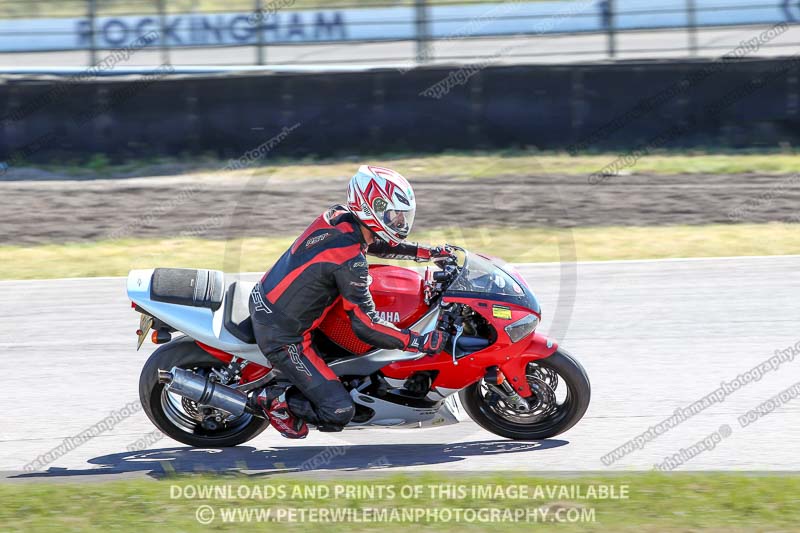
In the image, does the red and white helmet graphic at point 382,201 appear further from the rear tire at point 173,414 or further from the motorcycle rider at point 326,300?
the rear tire at point 173,414

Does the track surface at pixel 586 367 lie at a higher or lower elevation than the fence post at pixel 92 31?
lower

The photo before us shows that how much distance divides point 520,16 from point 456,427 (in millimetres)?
13369

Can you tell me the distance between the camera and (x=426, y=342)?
625cm

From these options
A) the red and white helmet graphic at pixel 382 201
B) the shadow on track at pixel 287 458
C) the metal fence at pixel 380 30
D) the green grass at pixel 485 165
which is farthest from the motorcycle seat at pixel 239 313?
the metal fence at pixel 380 30

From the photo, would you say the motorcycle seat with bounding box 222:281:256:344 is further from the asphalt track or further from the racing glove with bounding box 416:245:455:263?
the asphalt track

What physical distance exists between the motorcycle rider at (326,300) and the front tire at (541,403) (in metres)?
0.67

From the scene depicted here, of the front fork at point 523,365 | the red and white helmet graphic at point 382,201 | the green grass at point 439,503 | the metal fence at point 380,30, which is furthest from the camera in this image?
the metal fence at point 380,30

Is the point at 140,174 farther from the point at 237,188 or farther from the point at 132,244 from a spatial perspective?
the point at 132,244

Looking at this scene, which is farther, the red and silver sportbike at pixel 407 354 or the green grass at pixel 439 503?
the red and silver sportbike at pixel 407 354

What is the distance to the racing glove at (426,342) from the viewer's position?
6.25 metres

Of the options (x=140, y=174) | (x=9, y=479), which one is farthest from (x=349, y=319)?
(x=140, y=174)

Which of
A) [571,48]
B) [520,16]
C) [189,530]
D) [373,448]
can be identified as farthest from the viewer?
[520,16]

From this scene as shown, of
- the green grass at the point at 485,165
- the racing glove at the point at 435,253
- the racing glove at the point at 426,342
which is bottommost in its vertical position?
the green grass at the point at 485,165

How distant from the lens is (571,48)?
17.9 metres
